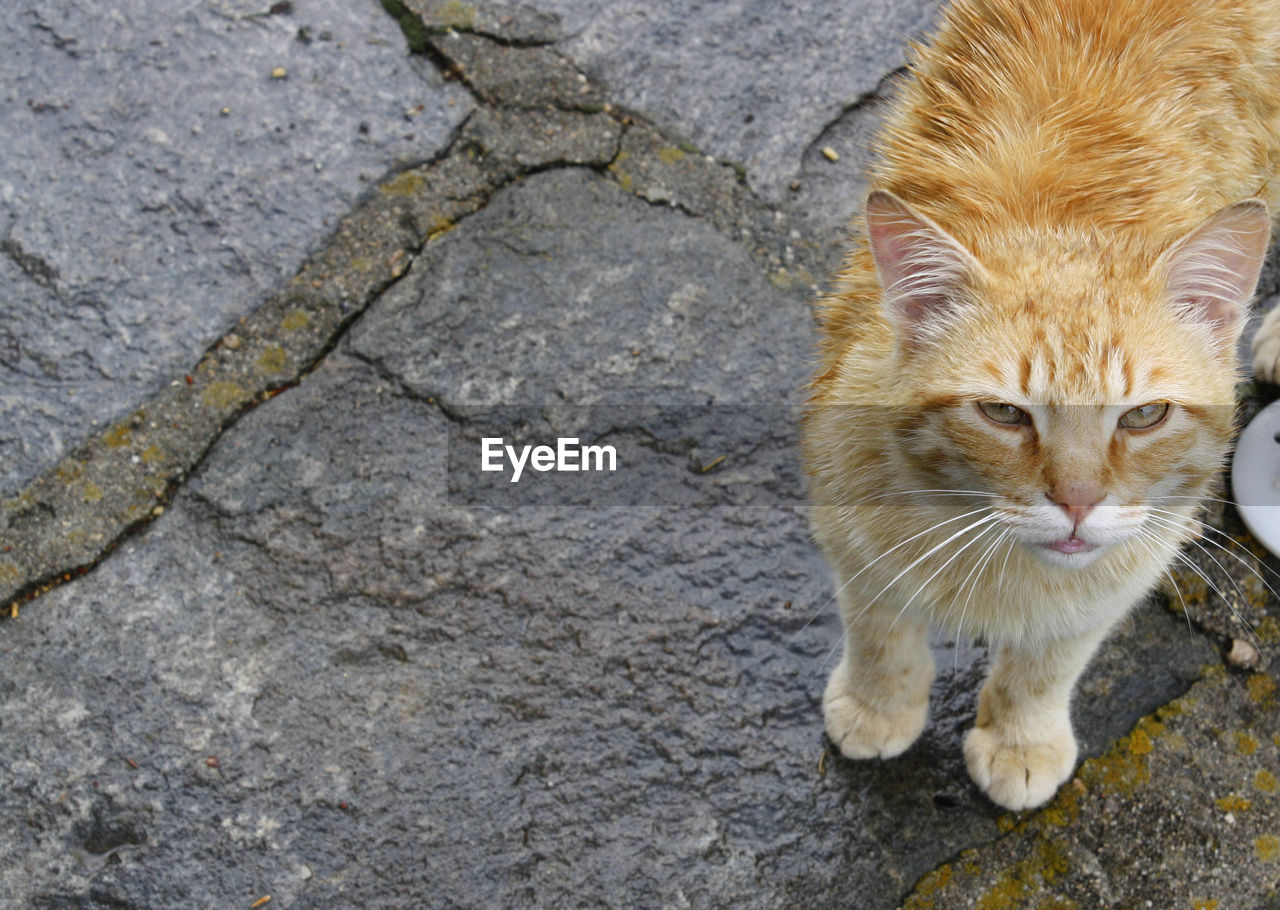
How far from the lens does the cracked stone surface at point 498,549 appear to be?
189 cm

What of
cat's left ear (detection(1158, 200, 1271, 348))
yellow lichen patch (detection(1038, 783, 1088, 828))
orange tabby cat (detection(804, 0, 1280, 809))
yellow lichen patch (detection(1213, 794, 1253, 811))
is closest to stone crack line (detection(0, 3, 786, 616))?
orange tabby cat (detection(804, 0, 1280, 809))

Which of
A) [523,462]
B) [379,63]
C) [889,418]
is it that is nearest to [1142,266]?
[889,418]

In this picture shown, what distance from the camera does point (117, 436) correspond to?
2.10m

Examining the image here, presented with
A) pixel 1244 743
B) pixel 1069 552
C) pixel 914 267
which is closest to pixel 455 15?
pixel 914 267

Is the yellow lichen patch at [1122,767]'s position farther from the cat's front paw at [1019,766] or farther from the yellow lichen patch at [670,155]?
the yellow lichen patch at [670,155]

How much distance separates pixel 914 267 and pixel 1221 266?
0.41 meters

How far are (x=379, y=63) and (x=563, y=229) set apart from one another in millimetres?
551

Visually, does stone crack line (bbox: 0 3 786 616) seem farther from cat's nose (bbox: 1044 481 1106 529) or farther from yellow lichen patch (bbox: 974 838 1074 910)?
yellow lichen patch (bbox: 974 838 1074 910)

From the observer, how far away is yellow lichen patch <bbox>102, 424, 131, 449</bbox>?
2.10m

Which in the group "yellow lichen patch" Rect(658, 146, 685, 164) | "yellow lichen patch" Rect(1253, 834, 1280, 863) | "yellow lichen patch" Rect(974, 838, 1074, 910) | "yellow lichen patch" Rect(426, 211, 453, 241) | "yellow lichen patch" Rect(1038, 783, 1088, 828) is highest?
"yellow lichen patch" Rect(658, 146, 685, 164)

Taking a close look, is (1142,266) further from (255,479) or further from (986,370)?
(255,479)

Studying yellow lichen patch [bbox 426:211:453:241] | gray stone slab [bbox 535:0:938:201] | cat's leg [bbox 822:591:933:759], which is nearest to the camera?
cat's leg [bbox 822:591:933:759]

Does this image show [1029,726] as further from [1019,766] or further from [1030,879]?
[1030,879]

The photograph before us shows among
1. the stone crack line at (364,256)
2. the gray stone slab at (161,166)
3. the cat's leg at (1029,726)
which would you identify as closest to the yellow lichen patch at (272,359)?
the stone crack line at (364,256)
